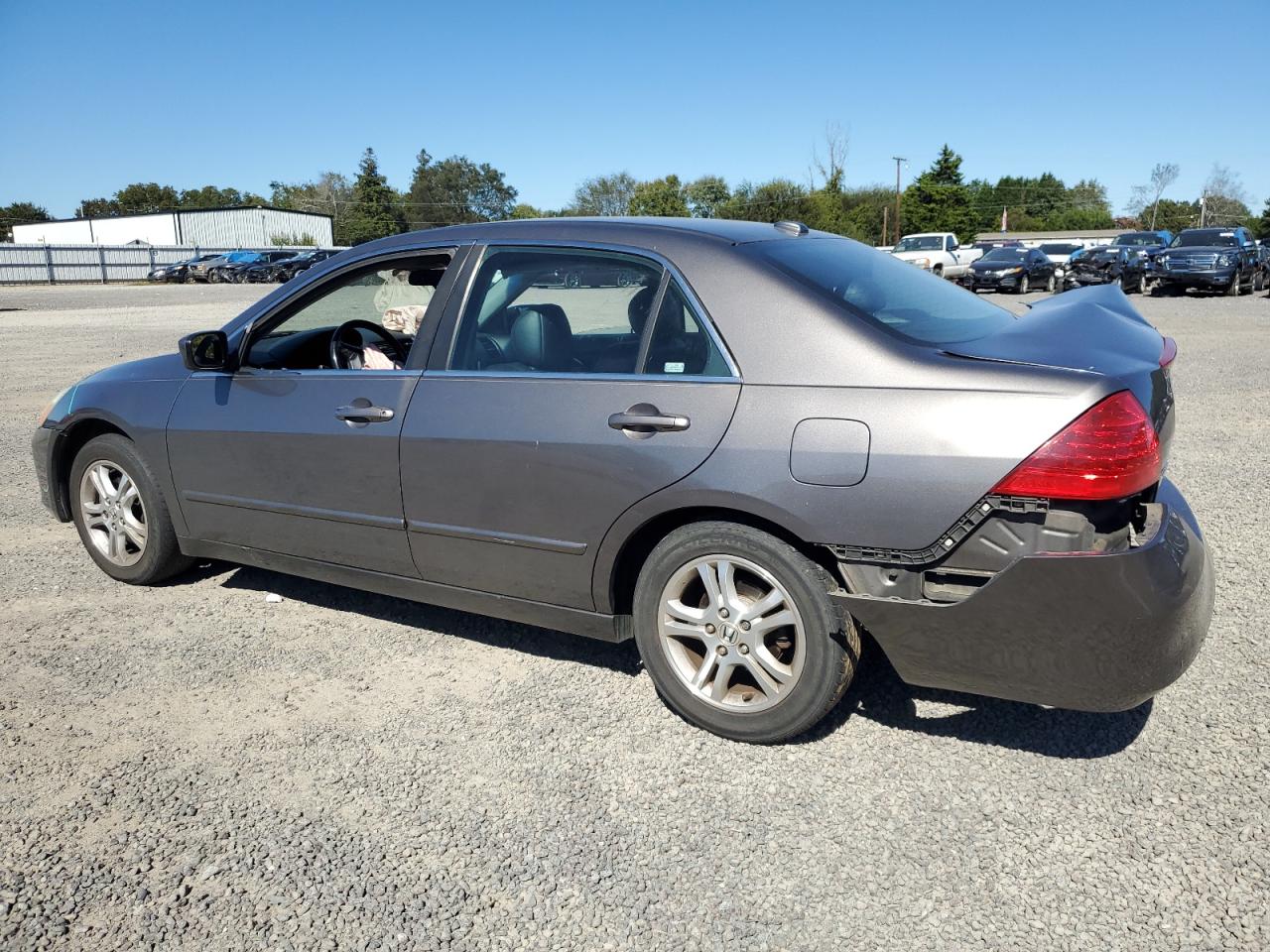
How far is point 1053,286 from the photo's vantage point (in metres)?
32.0

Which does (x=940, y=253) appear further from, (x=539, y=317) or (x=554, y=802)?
(x=554, y=802)

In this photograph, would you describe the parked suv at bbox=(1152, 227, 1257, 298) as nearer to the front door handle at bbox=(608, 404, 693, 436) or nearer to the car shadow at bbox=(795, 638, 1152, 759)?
the car shadow at bbox=(795, 638, 1152, 759)

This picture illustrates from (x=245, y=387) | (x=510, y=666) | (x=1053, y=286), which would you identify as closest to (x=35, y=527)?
(x=245, y=387)

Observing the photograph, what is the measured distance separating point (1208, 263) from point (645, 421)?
1057 inches

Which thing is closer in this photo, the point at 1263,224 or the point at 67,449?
the point at 67,449

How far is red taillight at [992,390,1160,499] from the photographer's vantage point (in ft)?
8.49

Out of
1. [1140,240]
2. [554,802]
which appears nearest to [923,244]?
[1140,240]

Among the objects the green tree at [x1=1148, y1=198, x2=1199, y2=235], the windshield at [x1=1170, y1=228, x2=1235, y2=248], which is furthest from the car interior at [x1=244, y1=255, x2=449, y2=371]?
the green tree at [x1=1148, y1=198, x2=1199, y2=235]

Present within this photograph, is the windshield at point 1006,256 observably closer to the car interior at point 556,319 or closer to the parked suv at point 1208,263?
the parked suv at point 1208,263

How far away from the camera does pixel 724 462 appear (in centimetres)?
299

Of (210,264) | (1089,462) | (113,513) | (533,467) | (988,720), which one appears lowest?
(988,720)

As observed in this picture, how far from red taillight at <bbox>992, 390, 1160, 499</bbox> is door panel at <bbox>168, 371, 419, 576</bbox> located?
219cm

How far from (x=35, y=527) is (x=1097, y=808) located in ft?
18.7

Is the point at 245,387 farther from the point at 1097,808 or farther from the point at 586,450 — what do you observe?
the point at 1097,808
